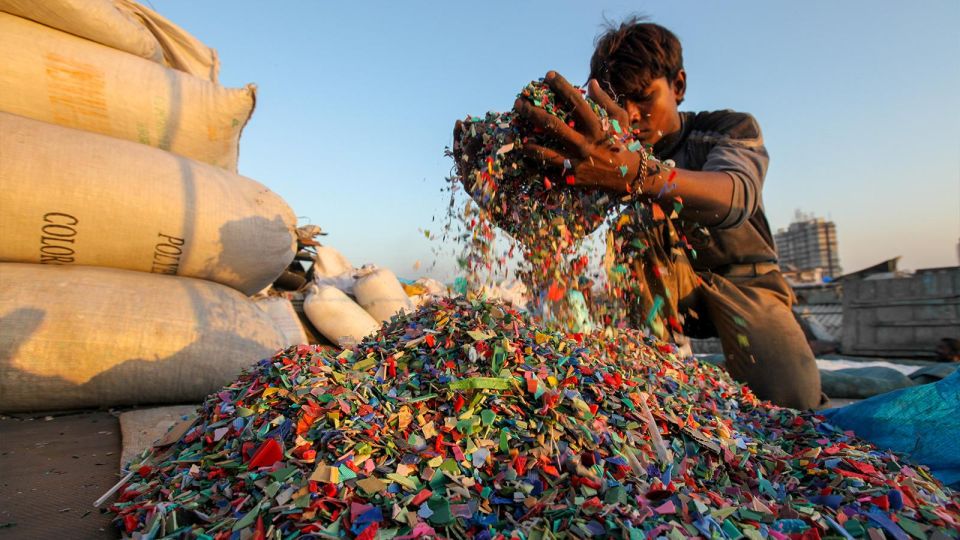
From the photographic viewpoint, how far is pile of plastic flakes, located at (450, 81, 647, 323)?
4.99 ft

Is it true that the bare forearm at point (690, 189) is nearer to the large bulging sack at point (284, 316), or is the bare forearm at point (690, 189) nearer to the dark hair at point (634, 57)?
the dark hair at point (634, 57)

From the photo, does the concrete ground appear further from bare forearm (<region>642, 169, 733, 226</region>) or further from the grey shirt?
the grey shirt

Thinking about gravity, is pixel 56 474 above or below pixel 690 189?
below

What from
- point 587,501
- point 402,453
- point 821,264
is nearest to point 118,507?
point 402,453

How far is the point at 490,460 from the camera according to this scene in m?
0.97

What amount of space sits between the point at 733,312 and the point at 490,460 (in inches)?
75.1

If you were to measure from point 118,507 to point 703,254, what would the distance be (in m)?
2.59

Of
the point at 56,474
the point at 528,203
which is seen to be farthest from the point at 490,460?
the point at 56,474

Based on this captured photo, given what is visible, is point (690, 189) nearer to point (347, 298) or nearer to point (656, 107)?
point (656, 107)

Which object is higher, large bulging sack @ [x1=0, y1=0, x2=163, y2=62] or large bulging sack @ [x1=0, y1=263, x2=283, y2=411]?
large bulging sack @ [x1=0, y1=0, x2=163, y2=62]

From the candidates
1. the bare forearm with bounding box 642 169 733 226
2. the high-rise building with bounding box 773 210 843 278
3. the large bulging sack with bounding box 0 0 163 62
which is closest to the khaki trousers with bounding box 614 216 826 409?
the bare forearm with bounding box 642 169 733 226

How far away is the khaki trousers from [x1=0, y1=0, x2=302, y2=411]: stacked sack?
1882mm

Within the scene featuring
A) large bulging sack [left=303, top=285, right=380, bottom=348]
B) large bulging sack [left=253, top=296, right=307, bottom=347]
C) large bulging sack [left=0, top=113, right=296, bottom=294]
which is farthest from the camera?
large bulging sack [left=303, top=285, right=380, bottom=348]

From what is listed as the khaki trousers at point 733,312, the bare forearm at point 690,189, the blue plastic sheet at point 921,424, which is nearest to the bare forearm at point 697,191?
the bare forearm at point 690,189
